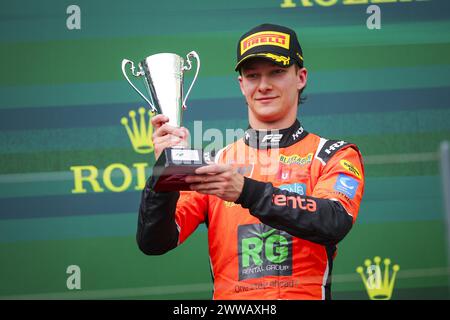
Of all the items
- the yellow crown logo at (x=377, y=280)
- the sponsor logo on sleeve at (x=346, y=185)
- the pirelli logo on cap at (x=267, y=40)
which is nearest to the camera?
the sponsor logo on sleeve at (x=346, y=185)

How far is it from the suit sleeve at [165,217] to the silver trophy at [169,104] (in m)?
0.08

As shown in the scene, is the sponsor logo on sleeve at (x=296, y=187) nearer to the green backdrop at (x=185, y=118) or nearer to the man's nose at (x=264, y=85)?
the man's nose at (x=264, y=85)

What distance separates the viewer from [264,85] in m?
2.46

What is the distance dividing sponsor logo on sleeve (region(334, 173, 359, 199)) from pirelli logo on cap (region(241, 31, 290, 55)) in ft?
1.38

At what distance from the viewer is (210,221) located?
2.45 meters

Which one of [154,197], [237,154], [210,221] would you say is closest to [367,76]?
[237,154]

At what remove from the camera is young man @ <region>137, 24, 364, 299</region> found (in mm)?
2176

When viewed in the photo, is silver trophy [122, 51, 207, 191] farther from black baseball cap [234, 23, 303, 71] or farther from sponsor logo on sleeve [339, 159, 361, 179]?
sponsor logo on sleeve [339, 159, 361, 179]

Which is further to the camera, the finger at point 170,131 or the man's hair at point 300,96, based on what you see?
the man's hair at point 300,96

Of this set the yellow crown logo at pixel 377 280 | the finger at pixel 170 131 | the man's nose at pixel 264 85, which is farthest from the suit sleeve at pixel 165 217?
the yellow crown logo at pixel 377 280

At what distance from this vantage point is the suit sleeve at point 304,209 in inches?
84.6

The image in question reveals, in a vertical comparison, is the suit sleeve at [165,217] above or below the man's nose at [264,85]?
below

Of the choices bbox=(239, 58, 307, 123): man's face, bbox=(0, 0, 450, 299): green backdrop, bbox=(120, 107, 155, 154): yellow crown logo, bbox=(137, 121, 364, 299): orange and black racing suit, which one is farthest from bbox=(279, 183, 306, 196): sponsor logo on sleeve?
bbox=(120, 107, 155, 154): yellow crown logo
